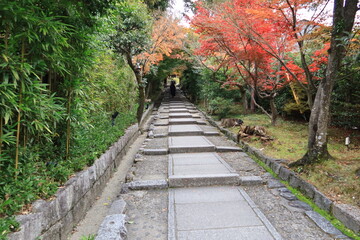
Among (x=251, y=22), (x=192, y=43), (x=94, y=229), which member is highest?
(x=192, y=43)

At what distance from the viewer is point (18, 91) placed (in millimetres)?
2156

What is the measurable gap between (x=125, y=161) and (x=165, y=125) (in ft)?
13.4

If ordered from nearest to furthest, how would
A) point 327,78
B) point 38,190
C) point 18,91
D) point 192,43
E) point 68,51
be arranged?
point 18,91, point 38,190, point 68,51, point 327,78, point 192,43

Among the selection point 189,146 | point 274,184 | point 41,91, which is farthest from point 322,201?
point 41,91

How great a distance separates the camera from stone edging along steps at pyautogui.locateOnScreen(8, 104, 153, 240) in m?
2.01

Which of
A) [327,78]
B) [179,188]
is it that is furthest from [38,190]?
[327,78]

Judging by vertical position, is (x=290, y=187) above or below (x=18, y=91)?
below

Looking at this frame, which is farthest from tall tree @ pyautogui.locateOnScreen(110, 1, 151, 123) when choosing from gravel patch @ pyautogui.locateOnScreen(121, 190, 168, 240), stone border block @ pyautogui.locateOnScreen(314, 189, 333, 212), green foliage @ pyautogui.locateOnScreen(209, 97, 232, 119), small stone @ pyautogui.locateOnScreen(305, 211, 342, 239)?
small stone @ pyautogui.locateOnScreen(305, 211, 342, 239)

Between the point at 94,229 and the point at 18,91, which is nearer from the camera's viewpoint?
the point at 18,91

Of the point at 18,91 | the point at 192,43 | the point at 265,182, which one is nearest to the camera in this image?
the point at 18,91

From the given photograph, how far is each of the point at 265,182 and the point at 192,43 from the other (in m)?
8.53

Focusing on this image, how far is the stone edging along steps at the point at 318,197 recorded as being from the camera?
253 cm

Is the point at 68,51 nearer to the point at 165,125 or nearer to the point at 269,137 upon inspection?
the point at 269,137

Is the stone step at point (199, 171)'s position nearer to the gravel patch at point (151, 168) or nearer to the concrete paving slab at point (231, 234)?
the gravel patch at point (151, 168)
